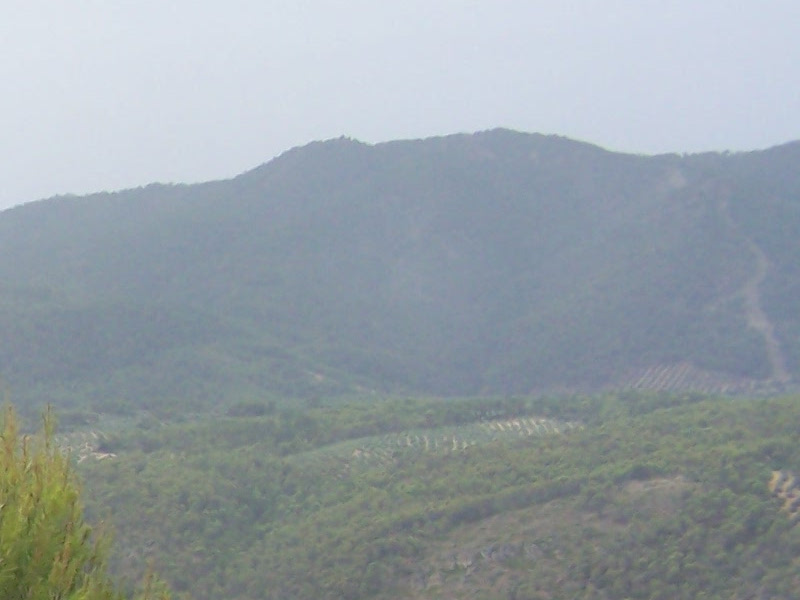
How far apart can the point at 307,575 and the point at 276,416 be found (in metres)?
12.4

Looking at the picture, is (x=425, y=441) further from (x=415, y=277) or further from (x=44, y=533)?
(x=415, y=277)

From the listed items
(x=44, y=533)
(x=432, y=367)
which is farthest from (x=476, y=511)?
(x=432, y=367)

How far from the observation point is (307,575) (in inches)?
661

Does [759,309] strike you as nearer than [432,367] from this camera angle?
Yes

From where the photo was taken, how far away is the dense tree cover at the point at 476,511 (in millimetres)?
15172

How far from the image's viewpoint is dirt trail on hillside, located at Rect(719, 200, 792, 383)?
4441cm

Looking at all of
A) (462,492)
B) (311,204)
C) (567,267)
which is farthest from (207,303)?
(462,492)

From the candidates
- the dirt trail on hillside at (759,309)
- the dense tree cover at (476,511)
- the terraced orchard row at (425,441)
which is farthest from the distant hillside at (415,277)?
the dense tree cover at (476,511)

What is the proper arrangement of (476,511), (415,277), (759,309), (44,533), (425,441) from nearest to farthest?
(44,533) → (476,511) → (425,441) → (759,309) → (415,277)

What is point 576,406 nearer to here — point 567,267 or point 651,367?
point 651,367

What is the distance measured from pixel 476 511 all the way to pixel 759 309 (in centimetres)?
3403

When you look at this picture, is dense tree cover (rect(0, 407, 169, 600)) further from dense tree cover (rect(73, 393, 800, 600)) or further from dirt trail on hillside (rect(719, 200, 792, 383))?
dirt trail on hillside (rect(719, 200, 792, 383))

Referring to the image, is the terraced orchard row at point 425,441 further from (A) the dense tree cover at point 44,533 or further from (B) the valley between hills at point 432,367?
(A) the dense tree cover at point 44,533

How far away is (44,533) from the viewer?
4.92 m
